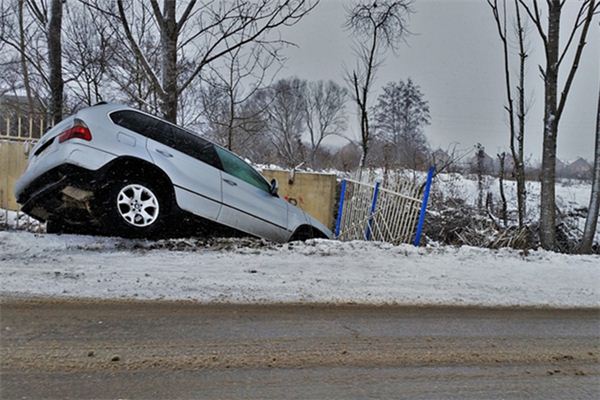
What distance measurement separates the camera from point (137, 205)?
18.3 ft

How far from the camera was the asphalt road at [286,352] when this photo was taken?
2.46 m

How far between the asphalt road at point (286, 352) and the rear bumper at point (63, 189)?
1.91 meters

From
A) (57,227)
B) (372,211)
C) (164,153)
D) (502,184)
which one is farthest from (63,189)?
(502,184)

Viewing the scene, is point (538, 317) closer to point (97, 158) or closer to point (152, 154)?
point (152, 154)

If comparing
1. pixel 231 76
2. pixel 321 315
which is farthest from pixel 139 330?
pixel 231 76

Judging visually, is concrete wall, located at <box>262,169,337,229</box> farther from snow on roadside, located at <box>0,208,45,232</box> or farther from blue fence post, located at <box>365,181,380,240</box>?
snow on roadside, located at <box>0,208,45,232</box>

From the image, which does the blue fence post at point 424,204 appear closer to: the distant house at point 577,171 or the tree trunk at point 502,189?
the tree trunk at point 502,189

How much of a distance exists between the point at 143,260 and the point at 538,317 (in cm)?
400

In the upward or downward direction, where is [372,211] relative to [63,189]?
downward

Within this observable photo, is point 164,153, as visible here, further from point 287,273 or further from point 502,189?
point 502,189

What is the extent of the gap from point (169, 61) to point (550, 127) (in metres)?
7.40

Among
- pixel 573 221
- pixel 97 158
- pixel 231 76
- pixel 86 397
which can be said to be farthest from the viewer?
pixel 231 76

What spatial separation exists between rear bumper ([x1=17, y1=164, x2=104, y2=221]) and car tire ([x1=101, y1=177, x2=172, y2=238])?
223 millimetres

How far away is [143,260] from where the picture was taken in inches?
195
